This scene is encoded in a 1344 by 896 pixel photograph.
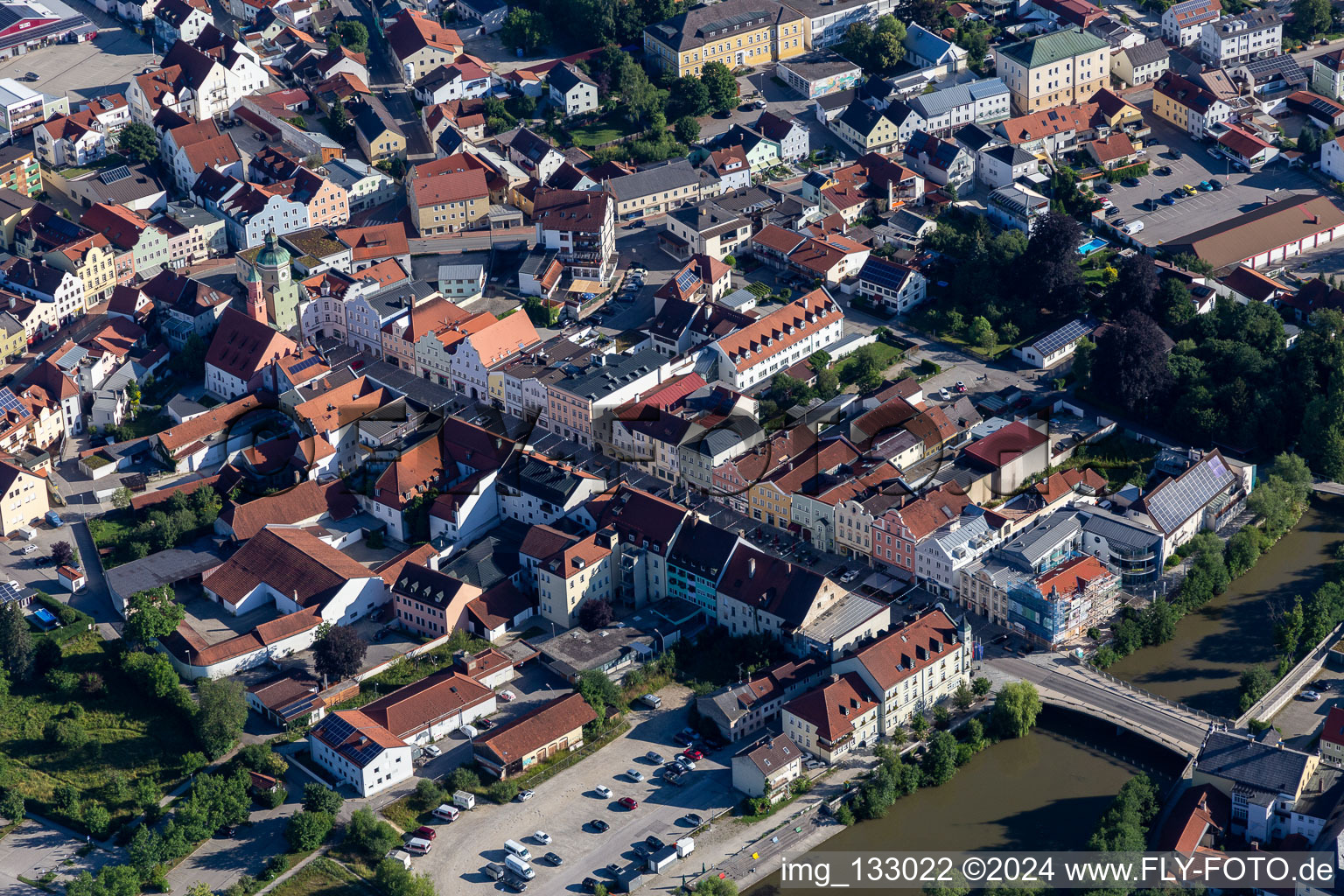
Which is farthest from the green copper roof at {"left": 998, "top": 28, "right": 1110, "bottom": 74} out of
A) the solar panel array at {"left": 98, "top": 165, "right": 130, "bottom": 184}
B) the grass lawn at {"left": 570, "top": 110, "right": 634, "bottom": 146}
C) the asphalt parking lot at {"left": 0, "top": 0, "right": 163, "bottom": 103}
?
the asphalt parking lot at {"left": 0, "top": 0, "right": 163, "bottom": 103}

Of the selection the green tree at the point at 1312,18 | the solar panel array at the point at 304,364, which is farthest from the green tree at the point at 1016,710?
the green tree at the point at 1312,18

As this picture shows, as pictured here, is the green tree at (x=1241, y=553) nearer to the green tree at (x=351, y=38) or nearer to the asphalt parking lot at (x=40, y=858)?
the asphalt parking lot at (x=40, y=858)

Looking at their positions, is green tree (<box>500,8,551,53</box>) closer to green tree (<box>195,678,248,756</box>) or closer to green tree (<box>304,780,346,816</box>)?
green tree (<box>195,678,248,756</box>)

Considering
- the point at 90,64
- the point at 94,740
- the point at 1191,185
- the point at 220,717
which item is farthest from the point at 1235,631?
the point at 90,64

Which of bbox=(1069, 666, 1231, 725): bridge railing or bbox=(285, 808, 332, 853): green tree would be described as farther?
bbox=(1069, 666, 1231, 725): bridge railing

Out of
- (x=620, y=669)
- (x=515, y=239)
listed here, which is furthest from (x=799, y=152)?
(x=620, y=669)

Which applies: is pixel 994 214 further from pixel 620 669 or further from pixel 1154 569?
pixel 620 669
